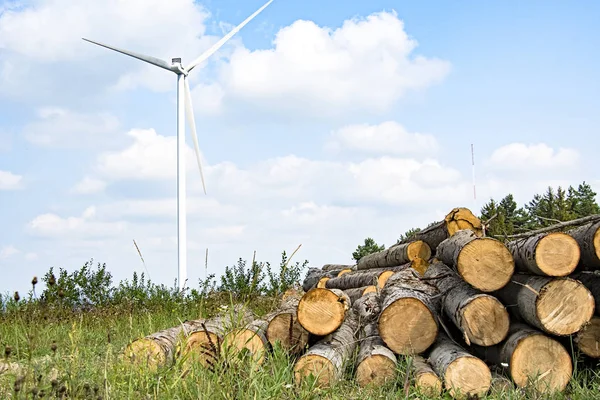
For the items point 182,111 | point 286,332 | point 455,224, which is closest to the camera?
point 286,332

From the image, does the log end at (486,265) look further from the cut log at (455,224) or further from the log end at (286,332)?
the cut log at (455,224)

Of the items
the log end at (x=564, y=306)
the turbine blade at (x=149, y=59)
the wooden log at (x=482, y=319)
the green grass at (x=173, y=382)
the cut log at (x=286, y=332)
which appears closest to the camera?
the green grass at (x=173, y=382)

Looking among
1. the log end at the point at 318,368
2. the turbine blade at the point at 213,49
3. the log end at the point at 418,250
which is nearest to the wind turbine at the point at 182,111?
the turbine blade at the point at 213,49

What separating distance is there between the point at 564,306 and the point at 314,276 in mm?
11643

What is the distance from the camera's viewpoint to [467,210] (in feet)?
33.3

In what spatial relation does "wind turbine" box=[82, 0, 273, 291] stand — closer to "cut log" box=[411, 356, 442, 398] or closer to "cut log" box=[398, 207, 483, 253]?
"cut log" box=[398, 207, 483, 253]

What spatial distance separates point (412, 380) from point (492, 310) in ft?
3.80

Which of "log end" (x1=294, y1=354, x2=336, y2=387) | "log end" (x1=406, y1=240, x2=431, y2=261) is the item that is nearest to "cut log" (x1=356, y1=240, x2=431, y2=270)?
"log end" (x1=406, y1=240, x2=431, y2=261)

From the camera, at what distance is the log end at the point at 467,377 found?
5.92 metres

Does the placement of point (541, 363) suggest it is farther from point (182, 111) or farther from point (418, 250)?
point (182, 111)

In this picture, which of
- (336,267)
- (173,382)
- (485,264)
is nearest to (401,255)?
(485,264)

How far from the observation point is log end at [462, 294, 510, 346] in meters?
6.41

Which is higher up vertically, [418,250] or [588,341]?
[418,250]

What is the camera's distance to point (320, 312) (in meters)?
6.72
